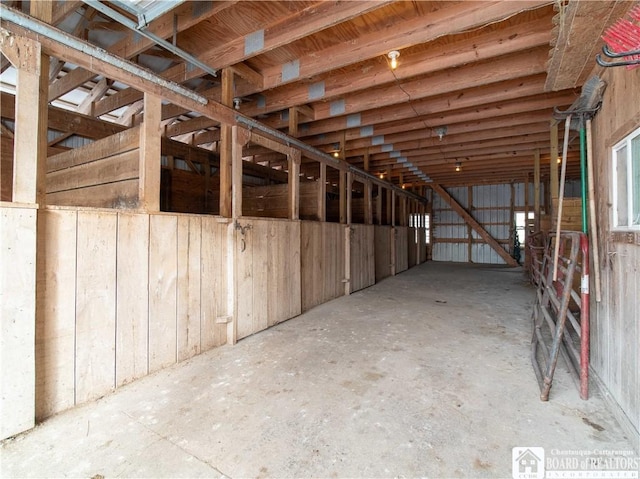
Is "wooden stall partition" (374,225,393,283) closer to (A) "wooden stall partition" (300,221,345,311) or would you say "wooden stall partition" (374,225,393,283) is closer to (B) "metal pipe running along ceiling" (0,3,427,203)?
(A) "wooden stall partition" (300,221,345,311)

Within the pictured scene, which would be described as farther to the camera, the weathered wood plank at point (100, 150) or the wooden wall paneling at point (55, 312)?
the weathered wood plank at point (100, 150)

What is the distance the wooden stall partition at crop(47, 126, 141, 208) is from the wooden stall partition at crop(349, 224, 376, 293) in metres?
3.45

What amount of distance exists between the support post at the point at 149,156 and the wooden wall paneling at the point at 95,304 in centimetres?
27

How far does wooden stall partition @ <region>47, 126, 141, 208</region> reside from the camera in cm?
231

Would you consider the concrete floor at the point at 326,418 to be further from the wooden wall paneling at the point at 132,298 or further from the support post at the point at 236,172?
the support post at the point at 236,172

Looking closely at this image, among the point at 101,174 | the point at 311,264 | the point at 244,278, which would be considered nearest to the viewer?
the point at 101,174

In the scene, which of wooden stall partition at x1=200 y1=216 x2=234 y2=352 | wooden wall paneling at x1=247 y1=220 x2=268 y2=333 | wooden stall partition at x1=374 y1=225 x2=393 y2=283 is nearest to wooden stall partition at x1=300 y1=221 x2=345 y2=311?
wooden wall paneling at x1=247 y1=220 x2=268 y2=333

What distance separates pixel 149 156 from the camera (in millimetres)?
2209

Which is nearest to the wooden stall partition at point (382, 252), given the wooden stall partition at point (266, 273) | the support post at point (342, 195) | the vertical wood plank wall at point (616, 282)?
the support post at point (342, 195)

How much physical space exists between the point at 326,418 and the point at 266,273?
1.83 metres

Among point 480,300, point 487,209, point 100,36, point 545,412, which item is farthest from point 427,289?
point 487,209

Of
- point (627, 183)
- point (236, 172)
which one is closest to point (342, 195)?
point (236, 172)

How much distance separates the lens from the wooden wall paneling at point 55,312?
1.67 metres

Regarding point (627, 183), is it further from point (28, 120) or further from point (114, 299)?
point (28, 120)
